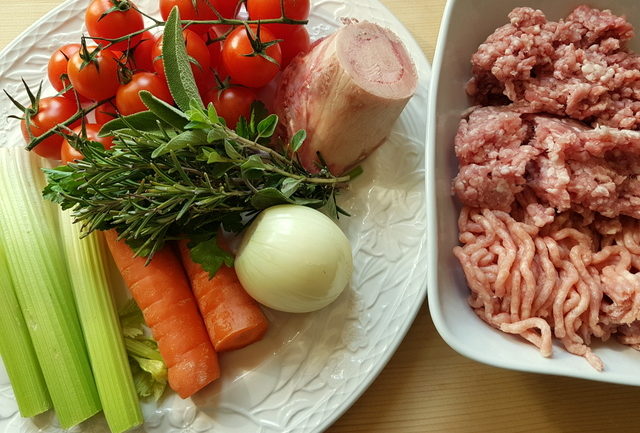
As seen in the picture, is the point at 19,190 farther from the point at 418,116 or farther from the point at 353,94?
the point at 418,116

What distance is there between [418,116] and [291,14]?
0.48 metres

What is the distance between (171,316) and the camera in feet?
4.49

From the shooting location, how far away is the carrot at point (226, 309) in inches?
52.5

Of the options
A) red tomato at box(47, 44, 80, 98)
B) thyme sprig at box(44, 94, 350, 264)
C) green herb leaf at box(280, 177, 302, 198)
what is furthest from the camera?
red tomato at box(47, 44, 80, 98)

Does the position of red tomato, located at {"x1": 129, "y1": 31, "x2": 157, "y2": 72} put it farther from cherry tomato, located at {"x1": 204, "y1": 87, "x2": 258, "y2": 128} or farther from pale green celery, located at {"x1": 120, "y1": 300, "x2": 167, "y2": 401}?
pale green celery, located at {"x1": 120, "y1": 300, "x2": 167, "y2": 401}

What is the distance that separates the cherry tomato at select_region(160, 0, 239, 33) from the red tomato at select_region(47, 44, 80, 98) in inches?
11.6

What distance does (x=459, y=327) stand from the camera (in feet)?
3.68

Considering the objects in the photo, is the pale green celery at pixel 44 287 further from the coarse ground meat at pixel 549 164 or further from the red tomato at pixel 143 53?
the coarse ground meat at pixel 549 164

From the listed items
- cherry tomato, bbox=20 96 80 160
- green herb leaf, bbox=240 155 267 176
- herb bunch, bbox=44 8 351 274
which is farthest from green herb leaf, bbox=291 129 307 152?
cherry tomato, bbox=20 96 80 160

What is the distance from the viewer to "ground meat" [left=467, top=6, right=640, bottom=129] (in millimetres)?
1183

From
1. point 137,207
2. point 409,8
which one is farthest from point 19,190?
point 409,8

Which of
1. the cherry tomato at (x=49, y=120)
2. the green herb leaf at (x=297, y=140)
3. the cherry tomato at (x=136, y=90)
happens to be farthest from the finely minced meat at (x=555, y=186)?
the cherry tomato at (x=49, y=120)

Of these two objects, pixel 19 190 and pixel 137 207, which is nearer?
pixel 137 207

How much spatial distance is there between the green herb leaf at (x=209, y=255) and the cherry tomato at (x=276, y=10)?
25.0 inches
